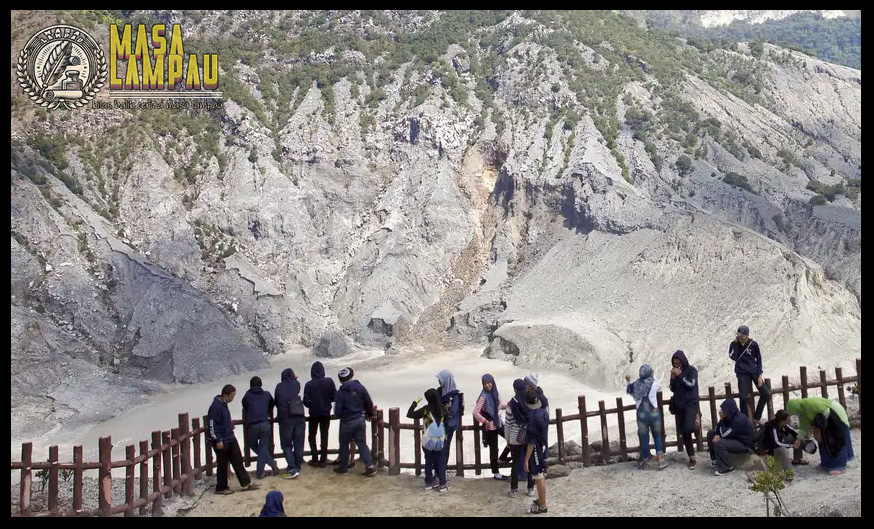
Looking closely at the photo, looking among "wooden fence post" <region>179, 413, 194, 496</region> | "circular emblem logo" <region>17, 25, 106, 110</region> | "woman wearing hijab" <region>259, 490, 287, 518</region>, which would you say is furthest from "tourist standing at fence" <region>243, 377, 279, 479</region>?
"circular emblem logo" <region>17, 25, 106, 110</region>

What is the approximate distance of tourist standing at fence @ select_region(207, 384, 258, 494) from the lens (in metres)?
12.0

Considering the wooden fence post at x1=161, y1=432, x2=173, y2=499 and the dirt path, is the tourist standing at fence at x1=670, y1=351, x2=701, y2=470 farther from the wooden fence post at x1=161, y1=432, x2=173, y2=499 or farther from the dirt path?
the wooden fence post at x1=161, y1=432, x2=173, y2=499

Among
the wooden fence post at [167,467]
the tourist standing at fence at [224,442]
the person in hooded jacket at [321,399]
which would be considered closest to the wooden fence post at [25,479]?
the wooden fence post at [167,467]

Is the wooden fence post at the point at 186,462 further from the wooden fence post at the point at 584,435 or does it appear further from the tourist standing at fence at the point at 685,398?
the tourist standing at fence at the point at 685,398

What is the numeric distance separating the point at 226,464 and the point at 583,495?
486 cm

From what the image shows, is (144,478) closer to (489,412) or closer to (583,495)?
(489,412)

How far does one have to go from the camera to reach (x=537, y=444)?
1111 cm

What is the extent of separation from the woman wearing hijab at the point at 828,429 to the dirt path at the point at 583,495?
0.22 metres

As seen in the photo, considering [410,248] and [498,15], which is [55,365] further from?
[498,15]

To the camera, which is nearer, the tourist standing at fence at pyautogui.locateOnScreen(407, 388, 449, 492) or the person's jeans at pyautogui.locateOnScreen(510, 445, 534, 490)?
the person's jeans at pyautogui.locateOnScreen(510, 445, 534, 490)

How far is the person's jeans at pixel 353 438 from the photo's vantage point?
12.4 meters

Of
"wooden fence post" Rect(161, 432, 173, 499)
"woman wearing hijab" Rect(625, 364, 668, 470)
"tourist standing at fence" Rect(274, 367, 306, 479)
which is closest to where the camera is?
"wooden fence post" Rect(161, 432, 173, 499)

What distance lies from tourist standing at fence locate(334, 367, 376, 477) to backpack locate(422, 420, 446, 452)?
104 centimetres

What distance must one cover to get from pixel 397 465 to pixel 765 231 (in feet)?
84.2
